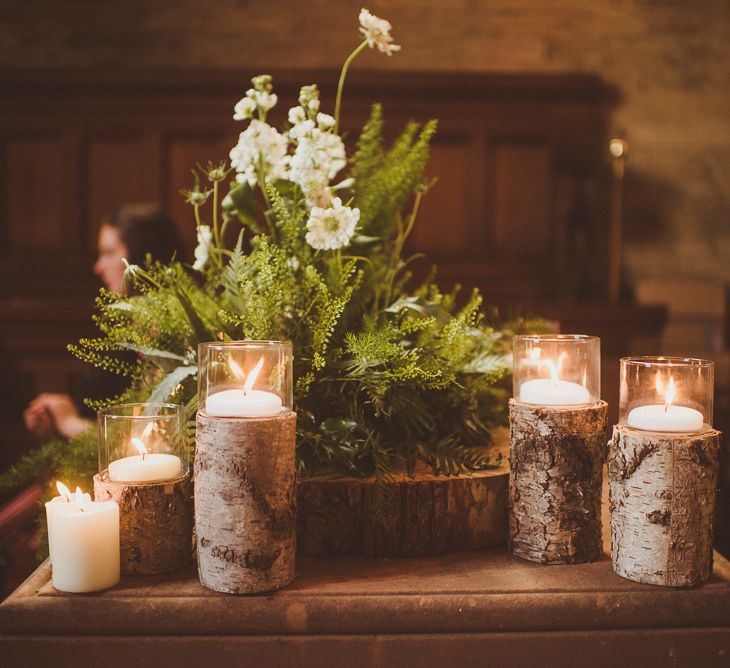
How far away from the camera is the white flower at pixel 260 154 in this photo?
1.29m

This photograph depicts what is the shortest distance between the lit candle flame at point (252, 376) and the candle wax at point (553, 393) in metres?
0.37

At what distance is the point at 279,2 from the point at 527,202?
6.47 ft

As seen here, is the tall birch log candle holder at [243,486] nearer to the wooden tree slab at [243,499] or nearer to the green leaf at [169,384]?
the wooden tree slab at [243,499]

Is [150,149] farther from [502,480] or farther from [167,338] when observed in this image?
[502,480]

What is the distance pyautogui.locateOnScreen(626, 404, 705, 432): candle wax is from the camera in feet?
3.25

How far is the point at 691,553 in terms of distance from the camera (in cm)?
98

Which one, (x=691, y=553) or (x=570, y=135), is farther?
(x=570, y=135)

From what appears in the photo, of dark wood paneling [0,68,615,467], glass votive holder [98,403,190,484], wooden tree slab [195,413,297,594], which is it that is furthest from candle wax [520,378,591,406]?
dark wood paneling [0,68,615,467]

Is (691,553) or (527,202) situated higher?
(527,202)

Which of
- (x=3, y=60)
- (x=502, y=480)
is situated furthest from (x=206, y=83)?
(x=502, y=480)

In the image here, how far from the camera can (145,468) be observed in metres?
1.04

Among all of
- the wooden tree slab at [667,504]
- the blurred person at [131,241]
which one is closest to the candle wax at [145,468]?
the wooden tree slab at [667,504]

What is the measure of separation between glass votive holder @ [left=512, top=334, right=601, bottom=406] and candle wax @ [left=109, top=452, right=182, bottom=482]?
1.62 feet

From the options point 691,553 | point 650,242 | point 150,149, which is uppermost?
point 150,149
